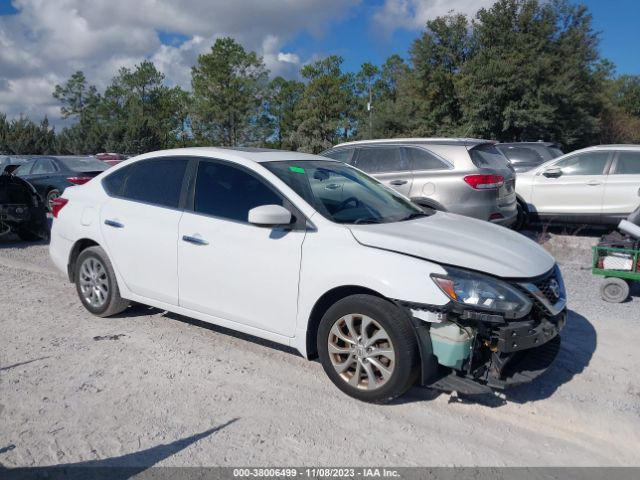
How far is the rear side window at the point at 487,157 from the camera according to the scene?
8.27 metres

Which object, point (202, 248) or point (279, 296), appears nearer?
point (279, 296)

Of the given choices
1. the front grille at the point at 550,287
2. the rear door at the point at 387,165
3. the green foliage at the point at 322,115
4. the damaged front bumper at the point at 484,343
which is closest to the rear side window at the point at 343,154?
the rear door at the point at 387,165

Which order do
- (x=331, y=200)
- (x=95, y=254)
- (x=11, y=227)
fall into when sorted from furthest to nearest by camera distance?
(x=11, y=227) < (x=95, y=254) < (x=331, y=200)

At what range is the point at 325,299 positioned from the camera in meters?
3.95

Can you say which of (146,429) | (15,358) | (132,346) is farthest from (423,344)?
(15,358)

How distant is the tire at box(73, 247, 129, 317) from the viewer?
17.6 feet

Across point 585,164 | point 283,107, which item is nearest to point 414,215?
point 585,164

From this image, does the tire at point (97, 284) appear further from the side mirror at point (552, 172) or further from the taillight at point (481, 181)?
the side mirror at point (552, 172)

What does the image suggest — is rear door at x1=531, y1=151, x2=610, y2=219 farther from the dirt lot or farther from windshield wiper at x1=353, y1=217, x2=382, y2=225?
windshield wiper at x1=353, y1=217, x2=382, y2=225

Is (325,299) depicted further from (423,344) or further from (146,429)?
(146,429)

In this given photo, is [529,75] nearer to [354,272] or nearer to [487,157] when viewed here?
[487,157]

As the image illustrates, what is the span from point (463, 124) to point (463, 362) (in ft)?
106

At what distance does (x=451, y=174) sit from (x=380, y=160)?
4.57 ft

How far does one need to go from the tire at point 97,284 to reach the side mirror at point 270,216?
200 cm
